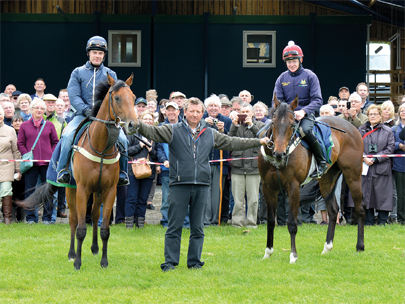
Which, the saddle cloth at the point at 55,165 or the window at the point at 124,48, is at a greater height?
the window at the point at 124,48

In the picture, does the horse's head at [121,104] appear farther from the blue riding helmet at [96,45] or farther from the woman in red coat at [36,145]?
the woman in red coat at [36,145]

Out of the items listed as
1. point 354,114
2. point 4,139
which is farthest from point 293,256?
point 4,139

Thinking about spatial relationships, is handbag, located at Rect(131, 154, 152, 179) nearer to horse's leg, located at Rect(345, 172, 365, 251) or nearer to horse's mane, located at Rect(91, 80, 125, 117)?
horse's mane, located at Rect(91, 80, 125, 117)

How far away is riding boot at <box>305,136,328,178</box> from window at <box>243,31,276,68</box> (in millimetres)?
11792

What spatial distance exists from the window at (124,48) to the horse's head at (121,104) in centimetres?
1283

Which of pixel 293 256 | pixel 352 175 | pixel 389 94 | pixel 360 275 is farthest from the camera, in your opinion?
pixel 389 94

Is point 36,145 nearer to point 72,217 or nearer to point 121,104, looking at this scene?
point 72,217

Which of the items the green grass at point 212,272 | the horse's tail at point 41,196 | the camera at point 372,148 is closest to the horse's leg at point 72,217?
the green grass at point 212,272

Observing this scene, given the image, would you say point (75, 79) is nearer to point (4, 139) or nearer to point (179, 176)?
point (179, 176)

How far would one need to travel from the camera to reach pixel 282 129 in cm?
722

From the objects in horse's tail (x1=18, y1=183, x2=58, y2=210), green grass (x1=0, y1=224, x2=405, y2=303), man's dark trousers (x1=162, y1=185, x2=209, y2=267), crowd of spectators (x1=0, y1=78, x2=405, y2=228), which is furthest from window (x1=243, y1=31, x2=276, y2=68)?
man's dark trousers (x1=162, y1=185, x2=209, y2=267)

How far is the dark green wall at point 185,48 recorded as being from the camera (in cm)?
1920

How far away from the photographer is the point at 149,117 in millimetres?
10273

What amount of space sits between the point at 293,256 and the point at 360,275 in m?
1.00
